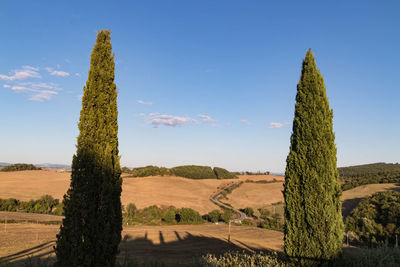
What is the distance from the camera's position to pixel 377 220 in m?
25.6

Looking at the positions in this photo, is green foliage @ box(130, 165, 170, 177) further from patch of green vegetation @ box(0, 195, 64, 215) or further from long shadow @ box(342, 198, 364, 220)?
long shadow @ box(342, 198, 364, 220)

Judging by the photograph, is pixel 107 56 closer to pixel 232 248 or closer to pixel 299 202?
pixel 299 202

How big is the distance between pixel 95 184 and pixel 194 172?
78.0 meters

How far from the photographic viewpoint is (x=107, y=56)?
749 centimetres

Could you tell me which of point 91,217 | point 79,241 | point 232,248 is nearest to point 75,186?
point 91,217

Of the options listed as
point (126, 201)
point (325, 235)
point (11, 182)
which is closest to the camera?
point (325, 235)

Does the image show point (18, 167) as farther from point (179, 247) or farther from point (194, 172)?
point (179, 247)

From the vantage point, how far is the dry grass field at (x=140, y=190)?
43031mm

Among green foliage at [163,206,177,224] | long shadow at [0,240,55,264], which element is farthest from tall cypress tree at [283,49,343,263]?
green foliage at [163,206,177,224]

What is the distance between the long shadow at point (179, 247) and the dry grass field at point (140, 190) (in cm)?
2105

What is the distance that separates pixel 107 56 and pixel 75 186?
396 cm

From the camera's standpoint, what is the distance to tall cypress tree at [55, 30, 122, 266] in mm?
6387

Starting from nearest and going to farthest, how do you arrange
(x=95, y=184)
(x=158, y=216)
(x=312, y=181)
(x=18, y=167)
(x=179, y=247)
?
(x=95, y=184)
(x=312, y=181)
(x=179, y=247)
(x=158, y=216)
(x=18, y=167)

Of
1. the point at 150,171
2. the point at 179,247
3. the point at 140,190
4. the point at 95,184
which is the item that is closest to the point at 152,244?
the point at 179,247
